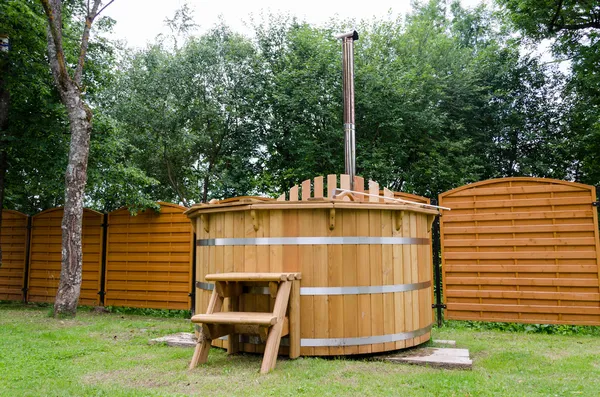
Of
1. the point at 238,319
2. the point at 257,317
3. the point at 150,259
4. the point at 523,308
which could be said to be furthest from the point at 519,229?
the point at 150,259

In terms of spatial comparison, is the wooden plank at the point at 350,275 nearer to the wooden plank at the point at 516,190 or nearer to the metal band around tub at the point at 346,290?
the metal band around tub at the point at 346,290

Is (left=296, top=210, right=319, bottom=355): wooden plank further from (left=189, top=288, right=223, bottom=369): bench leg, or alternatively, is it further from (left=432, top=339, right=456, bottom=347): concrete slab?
(left=432, top=339, right=456, bottom=347): concrete slab

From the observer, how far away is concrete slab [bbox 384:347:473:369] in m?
4.02

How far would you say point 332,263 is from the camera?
4.23 metres

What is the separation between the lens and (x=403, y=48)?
16.1 meters

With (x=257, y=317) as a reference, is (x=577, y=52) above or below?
above

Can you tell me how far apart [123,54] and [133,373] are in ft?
47.7

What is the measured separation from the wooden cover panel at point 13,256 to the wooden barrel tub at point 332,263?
6.98m

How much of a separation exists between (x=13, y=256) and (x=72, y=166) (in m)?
3.68

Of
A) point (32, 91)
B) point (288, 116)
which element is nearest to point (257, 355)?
point (32, 91)

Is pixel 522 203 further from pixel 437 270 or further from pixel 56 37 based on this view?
pixel 56 37

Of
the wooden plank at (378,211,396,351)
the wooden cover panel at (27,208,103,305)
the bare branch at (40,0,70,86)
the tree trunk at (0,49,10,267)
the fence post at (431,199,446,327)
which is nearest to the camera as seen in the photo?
the wooden plank at (378,211,396,351)

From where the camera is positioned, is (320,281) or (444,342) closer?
(320,281)

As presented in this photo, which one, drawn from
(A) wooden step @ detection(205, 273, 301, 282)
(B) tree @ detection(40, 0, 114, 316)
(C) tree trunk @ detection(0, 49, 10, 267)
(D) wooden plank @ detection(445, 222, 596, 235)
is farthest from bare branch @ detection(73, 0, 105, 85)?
(D) wooden plank @ detection(445, 222, 596, 235)
